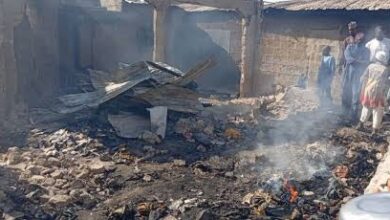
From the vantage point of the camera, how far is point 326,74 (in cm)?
1191

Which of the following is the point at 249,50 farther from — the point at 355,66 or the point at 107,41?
the point at 107,41

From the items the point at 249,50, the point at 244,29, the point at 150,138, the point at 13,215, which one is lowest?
the point at 13,215

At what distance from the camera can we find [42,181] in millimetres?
6633

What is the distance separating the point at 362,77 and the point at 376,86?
28.1 inches

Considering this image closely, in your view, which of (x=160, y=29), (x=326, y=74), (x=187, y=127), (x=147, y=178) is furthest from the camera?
(x=160, y=29)

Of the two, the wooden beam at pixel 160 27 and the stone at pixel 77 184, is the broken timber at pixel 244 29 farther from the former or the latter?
the stone at pixel 77 184

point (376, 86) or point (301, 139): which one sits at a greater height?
point (376, 86)

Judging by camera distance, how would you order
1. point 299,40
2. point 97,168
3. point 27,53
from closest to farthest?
1. point 97,168
2. point 27,53
3. point 299,40

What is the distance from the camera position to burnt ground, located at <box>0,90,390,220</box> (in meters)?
5.72

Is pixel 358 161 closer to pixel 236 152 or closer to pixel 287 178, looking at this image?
pixel 287 178

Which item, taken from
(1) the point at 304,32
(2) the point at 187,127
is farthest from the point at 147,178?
(1) the point at 304,32

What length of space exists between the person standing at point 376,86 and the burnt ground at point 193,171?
49 cm

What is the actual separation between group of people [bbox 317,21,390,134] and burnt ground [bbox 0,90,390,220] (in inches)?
20.1

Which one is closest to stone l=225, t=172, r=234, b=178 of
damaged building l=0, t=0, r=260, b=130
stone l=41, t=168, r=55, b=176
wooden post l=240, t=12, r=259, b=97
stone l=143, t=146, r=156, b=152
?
stone l=143, t=146, r=156, b=152
